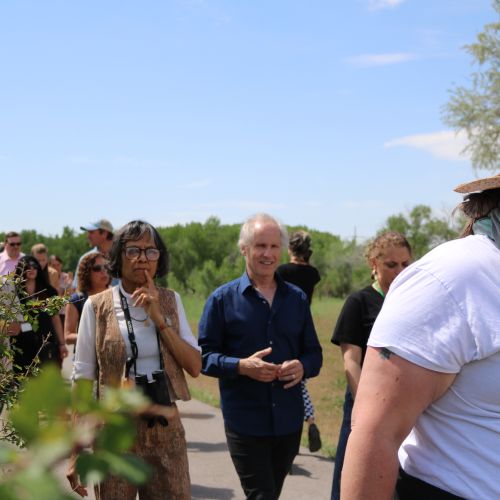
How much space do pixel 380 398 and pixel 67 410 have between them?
1.46 m

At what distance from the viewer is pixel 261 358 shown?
4363 mm

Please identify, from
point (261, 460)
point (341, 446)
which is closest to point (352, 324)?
point (341, 446)

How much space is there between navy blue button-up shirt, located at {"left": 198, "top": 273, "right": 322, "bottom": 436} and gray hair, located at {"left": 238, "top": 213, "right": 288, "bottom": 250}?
0.25m

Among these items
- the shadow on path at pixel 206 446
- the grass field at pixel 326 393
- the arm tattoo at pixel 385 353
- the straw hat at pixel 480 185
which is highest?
the straw hat at pixel 480 185

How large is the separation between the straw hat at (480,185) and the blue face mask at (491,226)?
0.23 ft

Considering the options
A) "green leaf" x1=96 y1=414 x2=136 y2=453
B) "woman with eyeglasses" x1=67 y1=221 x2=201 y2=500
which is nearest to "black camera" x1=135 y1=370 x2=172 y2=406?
"woman with eyeglasses" x1=67 y1=221 x2=201 y2=500

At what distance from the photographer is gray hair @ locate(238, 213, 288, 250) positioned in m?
4.73

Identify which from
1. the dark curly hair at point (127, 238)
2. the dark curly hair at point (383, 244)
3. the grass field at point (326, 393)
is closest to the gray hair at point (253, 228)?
the dark curly hair at point (383, 244)

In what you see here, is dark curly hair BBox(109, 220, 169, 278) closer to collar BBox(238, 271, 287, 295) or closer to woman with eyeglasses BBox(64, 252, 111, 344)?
collar BBox(238, 271, 287, 295)

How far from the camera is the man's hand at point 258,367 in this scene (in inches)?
169

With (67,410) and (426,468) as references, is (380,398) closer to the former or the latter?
(426,468)

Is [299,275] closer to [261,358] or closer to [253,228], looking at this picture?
[253,228]

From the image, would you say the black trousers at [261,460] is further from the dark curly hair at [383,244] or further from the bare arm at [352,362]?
the dark curly hair at [383,244]

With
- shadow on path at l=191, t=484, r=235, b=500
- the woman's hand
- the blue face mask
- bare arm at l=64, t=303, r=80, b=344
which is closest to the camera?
the blue face mask
